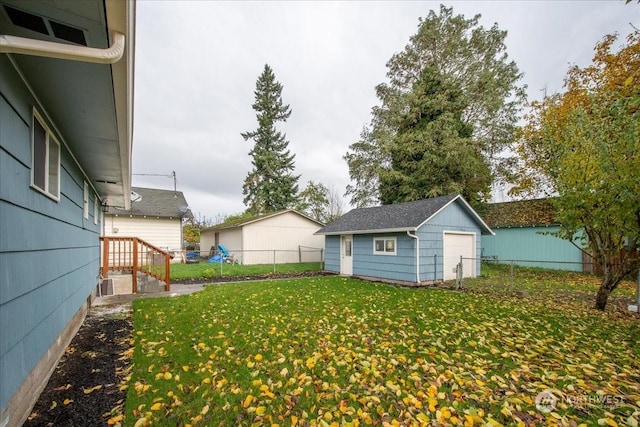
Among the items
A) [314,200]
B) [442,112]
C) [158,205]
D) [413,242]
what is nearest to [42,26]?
[413,242]

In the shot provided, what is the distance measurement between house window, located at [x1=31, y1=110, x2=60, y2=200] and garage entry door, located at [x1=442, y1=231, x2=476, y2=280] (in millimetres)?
11193

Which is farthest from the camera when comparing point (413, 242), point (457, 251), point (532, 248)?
point (532, 248)

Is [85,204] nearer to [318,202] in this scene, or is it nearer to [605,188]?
[605,188]

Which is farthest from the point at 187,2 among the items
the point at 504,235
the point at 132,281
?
the point at 504,235

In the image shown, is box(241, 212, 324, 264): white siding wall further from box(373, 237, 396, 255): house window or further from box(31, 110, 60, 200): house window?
box(31, 110, 60, 200): house window

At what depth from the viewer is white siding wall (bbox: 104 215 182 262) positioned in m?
17.3

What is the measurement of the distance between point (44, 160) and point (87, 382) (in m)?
2.61

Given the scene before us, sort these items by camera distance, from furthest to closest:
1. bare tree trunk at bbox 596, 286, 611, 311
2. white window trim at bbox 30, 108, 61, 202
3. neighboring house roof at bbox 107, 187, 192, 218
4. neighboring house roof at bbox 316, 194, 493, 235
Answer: neighboring house roof at bbox 107, 187, 192, 218, neighboring house roof at bbox 316, 194, 493, 235, bare tree trunk at bbox 596, 286, 611, 311, white window trim at bbox 30, 108, 61, 202

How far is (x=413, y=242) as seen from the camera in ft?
34.0

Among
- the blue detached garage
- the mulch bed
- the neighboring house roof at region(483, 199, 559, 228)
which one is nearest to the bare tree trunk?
the blue detached garage

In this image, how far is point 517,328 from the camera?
208 inches

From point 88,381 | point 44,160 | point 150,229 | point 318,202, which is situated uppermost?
point 318,202

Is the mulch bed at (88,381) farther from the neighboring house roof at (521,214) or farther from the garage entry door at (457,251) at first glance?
the neighboring house roof at (521,214)

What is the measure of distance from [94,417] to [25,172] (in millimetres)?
2350
